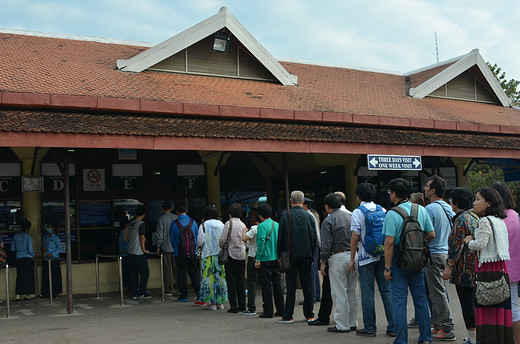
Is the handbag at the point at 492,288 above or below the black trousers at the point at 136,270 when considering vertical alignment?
above

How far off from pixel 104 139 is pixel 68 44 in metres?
6.56

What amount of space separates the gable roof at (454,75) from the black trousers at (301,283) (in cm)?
1124

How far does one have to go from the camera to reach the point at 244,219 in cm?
1573

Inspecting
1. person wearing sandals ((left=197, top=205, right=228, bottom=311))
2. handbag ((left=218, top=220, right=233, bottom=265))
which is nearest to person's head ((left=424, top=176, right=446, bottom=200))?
handbag ((left=218, top=220, right=233, bottom=265))

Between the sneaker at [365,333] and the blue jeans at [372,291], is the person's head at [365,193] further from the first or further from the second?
the sneaker at [365,333]

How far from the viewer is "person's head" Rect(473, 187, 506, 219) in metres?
5.45

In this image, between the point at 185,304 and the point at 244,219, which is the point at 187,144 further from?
the point at 244,219

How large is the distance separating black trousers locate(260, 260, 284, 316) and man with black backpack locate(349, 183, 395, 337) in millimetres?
1659

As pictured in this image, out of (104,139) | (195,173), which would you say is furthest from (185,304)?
(195,173)

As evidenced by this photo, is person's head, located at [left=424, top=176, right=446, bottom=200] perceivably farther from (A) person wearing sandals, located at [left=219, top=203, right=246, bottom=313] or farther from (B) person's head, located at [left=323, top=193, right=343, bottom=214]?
(A) person wearing sandals, located at [left=219, top=203, right=246, bottom=313]

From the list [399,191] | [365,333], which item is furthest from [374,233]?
[365,333]

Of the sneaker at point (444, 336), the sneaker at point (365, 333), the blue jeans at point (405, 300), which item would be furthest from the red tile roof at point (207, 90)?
the sneaker at point (444, 336)

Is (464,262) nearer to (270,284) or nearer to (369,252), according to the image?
(369,252)

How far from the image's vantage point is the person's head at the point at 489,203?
5.45 m
